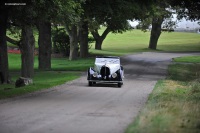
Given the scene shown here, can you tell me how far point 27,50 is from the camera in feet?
88.8

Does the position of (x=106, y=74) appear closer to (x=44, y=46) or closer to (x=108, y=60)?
(x=108, y=60)

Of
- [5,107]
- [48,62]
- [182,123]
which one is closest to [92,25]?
[48,62]

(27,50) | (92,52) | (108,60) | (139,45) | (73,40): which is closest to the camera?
(108,60)

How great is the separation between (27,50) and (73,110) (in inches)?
555

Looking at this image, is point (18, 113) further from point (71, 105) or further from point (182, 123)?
point (182, 123)

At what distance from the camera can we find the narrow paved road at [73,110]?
10.5 meters

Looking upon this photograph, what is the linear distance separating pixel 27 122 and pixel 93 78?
11557mm

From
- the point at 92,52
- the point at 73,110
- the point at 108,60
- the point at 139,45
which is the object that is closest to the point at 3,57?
the point at 108,60

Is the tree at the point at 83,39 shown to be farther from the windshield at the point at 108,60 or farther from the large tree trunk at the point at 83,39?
the windshield at the point at 108,60

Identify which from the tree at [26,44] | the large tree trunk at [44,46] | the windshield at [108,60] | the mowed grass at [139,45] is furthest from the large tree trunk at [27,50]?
the mowed grass at [139,45]

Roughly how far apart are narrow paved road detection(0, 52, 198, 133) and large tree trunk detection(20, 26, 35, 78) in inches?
256

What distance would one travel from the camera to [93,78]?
22.6 meters

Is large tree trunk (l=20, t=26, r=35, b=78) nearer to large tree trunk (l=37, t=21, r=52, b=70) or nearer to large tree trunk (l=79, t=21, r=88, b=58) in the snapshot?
large tree trunk (l=37, t=21, r=52, b=70)

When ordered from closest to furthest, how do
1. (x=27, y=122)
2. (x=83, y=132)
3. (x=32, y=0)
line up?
1. (x=83, y=132)
2. (x=27, y=122)
3. (x=32, y=0)
